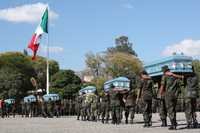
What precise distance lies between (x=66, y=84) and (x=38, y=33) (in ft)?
38.0

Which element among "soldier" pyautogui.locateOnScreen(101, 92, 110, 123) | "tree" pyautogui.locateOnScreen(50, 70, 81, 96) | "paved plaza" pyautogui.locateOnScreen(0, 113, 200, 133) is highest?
"tree" pyautogui.locateOnScreen(50, 70, 81, 96)

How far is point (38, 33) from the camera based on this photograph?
48594mm

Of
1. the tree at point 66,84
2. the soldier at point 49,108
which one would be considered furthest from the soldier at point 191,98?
the tree at point 66,84

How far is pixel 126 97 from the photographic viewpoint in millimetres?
22469

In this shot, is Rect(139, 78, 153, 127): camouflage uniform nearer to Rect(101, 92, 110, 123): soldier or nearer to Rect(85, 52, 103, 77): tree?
Rect(101, 92, 110, 123): soldier

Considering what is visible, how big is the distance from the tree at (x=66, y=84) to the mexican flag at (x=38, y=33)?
916 centimetres

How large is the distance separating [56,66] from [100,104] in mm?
78277

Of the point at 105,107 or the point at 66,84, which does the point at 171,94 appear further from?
the point at 66,84

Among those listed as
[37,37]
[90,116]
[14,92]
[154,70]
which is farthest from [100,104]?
[14,92]

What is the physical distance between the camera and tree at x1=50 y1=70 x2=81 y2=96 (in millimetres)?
57188

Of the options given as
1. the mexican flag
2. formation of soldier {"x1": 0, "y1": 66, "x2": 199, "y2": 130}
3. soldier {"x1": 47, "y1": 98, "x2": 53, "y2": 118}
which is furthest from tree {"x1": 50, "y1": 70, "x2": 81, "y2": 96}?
formation of soldier {"x1": 0, "y1": 66, "x2": 199, "y2": 130}

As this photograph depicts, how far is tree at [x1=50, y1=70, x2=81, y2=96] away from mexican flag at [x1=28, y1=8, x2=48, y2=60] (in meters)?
9.16

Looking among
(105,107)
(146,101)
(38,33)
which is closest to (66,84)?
(38,33)

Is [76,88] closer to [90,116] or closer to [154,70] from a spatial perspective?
[90,116]
